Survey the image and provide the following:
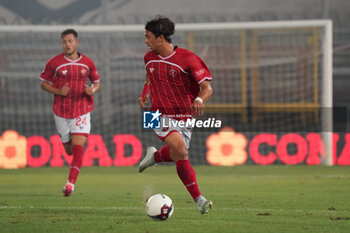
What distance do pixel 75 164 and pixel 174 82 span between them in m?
2.39

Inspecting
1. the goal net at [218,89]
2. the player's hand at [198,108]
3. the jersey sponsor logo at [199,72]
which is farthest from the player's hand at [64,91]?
the goal net at [218,89]

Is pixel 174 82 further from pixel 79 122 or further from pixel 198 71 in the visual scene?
pixel 79 122

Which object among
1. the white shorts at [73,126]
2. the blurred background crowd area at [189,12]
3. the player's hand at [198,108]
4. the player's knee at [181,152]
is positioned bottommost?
the player's knee at [181,152]

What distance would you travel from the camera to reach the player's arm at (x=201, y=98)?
730 cm

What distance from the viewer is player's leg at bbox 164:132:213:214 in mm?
7484

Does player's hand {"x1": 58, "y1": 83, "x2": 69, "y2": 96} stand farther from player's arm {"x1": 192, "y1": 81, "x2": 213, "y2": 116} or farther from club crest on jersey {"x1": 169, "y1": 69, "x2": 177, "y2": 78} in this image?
player's arm {"x1": 192, "y1": 81, "x2": 213, "y2": 116}

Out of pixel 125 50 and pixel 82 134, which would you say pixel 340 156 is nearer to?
pixel 125 50

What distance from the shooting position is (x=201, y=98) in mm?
7426

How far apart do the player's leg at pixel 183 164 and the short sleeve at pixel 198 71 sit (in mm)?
578

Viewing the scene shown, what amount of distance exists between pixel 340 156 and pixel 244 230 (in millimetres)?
8572

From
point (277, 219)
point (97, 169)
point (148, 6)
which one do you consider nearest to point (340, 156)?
point (97, 169)

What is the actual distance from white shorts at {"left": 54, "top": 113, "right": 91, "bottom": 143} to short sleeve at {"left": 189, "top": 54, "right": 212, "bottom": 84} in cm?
288

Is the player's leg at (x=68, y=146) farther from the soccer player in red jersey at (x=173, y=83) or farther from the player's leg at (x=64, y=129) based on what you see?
the soccer player in red jersey at (x=173, y=83)

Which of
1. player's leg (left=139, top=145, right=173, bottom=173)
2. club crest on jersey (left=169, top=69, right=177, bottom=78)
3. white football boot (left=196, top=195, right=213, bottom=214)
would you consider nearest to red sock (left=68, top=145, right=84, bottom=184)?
player's leg (left=139, top=145, right=173, bottom=173)
